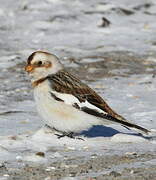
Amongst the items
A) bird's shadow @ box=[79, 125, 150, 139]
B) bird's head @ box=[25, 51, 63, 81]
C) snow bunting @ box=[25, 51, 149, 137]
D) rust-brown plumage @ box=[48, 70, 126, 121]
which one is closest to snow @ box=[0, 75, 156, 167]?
bird's shadow @ box=[79, 125, 150, 139]

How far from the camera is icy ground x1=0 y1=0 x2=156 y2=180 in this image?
536 centimetres

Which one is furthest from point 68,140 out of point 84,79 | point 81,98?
point 84,79

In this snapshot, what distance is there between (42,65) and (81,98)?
534 millimetres

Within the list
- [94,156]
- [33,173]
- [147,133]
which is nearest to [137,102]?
[147,133]

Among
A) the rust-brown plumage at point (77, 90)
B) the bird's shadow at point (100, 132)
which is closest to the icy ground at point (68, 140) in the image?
the bird's shadow at point (100, 132)

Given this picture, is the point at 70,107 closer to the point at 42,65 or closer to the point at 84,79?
the point at 42,65

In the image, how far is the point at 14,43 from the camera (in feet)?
36.3

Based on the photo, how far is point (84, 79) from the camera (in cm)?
923

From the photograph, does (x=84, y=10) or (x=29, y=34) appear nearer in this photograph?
(x=29, y=34)

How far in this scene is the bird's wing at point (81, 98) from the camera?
6.06 m

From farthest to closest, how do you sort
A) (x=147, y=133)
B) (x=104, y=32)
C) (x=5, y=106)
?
(x=104, y=32), (x=5, y=106), (x=147, y=133)

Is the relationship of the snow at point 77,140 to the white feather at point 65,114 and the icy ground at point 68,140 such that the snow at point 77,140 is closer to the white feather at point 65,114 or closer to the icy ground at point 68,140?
the icy ground at point 68,140

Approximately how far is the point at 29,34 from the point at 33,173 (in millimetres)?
6786

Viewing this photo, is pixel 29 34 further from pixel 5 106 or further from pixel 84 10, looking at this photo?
pixel 5 106
